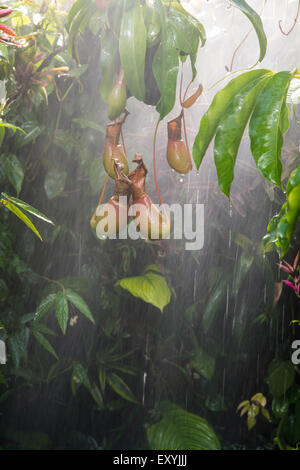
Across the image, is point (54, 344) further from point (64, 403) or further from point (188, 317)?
point (188, 317)

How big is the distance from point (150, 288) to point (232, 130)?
0.84m

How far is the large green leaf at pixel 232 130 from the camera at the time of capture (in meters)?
0.53

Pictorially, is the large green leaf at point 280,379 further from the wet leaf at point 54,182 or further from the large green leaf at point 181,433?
the wet leaf at point 54,182

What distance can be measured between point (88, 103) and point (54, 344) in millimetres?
796

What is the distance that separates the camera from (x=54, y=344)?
1.47 meters

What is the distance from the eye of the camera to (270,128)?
19.8 inches

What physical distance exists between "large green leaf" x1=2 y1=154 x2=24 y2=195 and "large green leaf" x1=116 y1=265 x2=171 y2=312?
0.42m

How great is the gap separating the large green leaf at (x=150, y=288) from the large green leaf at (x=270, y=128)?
83 centimetres

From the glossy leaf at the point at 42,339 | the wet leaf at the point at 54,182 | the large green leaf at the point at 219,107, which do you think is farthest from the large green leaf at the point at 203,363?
the large green leaf at the point at 219,107

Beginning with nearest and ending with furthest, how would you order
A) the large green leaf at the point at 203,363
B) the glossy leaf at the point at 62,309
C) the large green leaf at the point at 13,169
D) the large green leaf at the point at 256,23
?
the large green leaf at the point at 256,23, the glossy leaf at the point at 62,309, the large green leaf at the point at 13,169, the large green leaf at the point at 203,363

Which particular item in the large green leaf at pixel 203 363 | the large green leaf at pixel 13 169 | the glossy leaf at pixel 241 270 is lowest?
the large green leaf at pixel 203 363

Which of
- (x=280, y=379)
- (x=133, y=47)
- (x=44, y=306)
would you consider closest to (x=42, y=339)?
(x=44, y=306)

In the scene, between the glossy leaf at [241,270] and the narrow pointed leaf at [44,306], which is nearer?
the narrow pointed leaf at [44,306]

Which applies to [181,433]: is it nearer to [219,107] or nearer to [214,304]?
[214,304]
